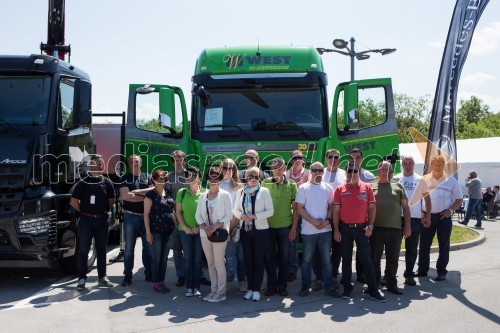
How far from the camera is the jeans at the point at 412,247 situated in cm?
771

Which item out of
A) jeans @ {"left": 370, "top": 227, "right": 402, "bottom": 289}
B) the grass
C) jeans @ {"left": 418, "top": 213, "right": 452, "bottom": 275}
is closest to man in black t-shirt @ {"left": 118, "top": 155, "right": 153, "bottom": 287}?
jeans @ {"left": 370, "top": 227, "right": 402, "bottom": 289}

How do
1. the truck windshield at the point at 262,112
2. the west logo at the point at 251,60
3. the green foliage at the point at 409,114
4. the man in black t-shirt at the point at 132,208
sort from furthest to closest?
the green foliage at the point at 409,114
the west logo at the point at 251,60
the truck windshield at the point at 262,112
the man in black t-shirt at the point at 132,208

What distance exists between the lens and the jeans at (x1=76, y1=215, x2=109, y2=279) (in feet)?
24.4

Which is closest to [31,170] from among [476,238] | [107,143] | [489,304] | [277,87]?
[277,87]

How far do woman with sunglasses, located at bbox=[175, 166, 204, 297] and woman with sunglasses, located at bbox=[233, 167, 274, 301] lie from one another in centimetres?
57

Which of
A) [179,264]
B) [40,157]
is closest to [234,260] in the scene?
[179,264]

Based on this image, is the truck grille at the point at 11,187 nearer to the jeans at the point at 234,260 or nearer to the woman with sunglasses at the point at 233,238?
the woman with sunglasses at the point at 233,238

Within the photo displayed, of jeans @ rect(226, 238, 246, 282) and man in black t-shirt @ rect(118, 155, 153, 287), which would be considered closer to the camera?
jeans @ rect(226, 238, 246, 282)

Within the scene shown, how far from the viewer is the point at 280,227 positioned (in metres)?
7.03

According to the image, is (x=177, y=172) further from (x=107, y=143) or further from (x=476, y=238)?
(x=476, y=238)

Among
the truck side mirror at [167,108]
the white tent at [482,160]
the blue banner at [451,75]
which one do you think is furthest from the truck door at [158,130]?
the white tent at [482,160]

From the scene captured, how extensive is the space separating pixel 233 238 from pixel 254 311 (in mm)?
1100

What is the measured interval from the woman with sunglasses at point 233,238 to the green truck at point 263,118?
4.31 ft

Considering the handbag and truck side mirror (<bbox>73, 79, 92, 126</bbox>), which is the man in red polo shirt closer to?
the handbag
